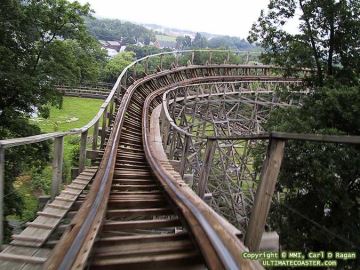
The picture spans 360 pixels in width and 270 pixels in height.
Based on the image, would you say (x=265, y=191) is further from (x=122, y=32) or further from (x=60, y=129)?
(x=122, y=32)

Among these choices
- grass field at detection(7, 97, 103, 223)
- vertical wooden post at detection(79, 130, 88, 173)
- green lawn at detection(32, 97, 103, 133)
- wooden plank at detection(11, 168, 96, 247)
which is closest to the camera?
wooden plank at detection(11, 168, 96, 247)

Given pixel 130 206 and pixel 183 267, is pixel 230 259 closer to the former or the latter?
pixel 183 267

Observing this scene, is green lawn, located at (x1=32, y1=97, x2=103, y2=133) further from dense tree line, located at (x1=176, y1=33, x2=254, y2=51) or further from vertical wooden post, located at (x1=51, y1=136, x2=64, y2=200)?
dense tree line, located at (x1=176, y1=33, x2=254, y2=51)

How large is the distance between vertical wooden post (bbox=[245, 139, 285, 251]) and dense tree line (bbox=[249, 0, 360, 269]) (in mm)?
3873

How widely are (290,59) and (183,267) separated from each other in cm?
1016

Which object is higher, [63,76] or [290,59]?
[290,59]

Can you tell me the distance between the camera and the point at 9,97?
11.8 m

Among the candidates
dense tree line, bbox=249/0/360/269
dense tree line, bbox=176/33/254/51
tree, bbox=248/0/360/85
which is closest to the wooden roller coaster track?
dense tree line, bbox=249/0/360/269

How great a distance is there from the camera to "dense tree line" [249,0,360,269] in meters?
8.55

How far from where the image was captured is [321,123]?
9820 mm

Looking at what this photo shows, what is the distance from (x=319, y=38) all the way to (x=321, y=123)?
333 centimetres

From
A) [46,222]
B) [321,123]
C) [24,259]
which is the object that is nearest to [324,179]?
[321,123]

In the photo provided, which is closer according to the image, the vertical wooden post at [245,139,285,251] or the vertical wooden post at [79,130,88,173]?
the vertical wooden post at [245,139,285,251]

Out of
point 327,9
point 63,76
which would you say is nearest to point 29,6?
point 63,76
